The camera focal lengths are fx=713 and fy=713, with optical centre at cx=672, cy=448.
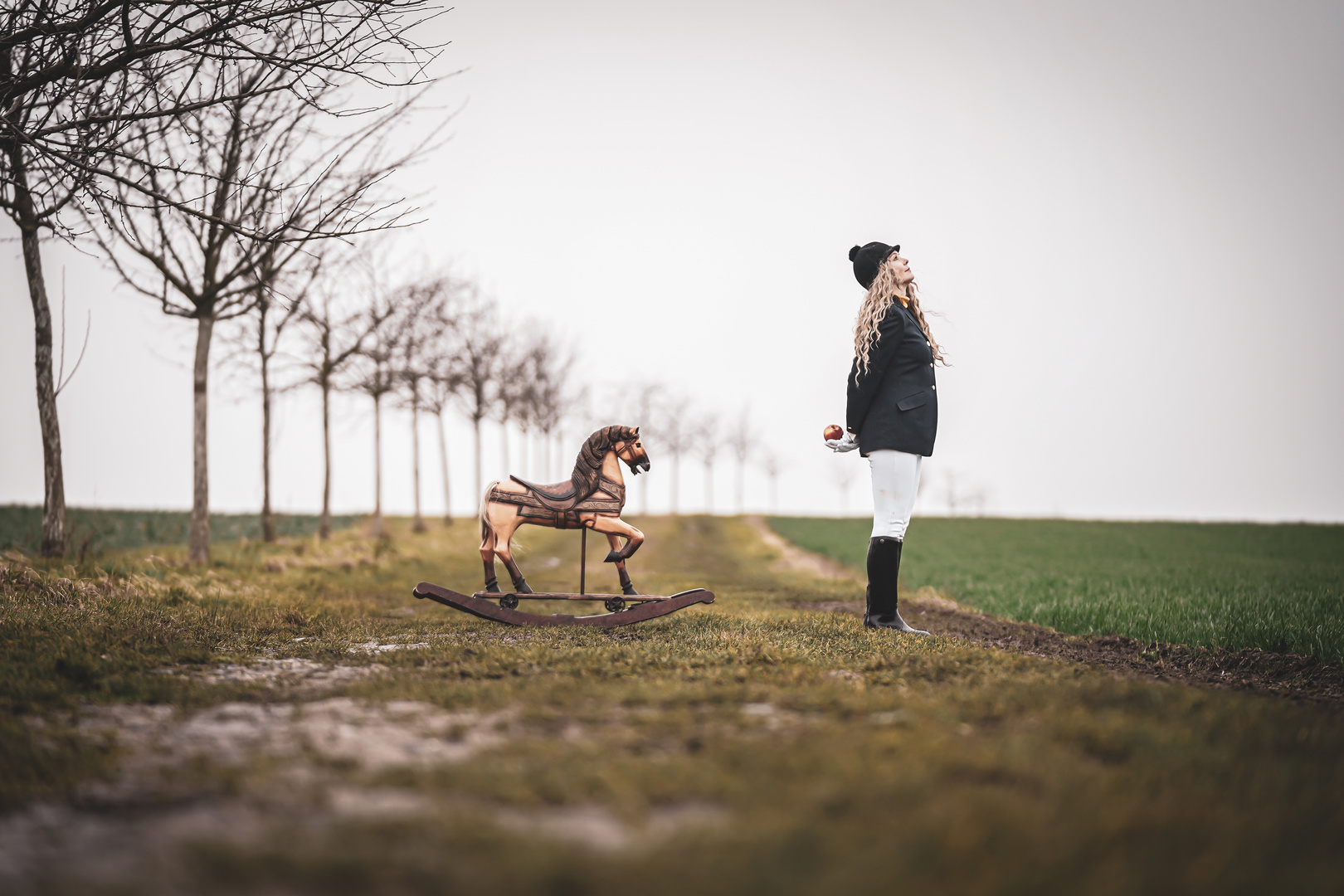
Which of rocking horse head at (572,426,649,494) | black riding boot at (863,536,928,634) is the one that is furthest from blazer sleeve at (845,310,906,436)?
rocking horse head at (572,426,649,494)

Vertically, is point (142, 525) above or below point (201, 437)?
below

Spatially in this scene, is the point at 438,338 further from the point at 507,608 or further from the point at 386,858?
the point at 386,858

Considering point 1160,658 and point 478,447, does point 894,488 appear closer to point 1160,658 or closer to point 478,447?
point 1160,658

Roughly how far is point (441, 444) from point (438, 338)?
4780mm

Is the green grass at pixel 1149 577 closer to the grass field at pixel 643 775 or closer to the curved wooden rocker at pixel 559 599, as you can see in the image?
the grass field at pixel 643 775

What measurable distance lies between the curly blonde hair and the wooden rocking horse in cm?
210

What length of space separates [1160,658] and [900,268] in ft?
12.6

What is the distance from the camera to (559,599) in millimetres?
6086

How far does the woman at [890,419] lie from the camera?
5.86 meters

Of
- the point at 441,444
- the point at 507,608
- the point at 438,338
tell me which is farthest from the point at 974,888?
the point at 441,444

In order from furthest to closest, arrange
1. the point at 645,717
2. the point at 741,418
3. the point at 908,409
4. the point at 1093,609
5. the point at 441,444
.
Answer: the point at 741,418 → the point at 441,444 → the point at 1093,609 → the point at 908,409 → the point at 645,717

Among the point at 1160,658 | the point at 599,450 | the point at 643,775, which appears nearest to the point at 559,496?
the point at 599,450

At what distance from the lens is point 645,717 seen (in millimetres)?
2707

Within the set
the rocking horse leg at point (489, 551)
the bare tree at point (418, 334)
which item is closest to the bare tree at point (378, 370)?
the bare tree at point (418, 334)
